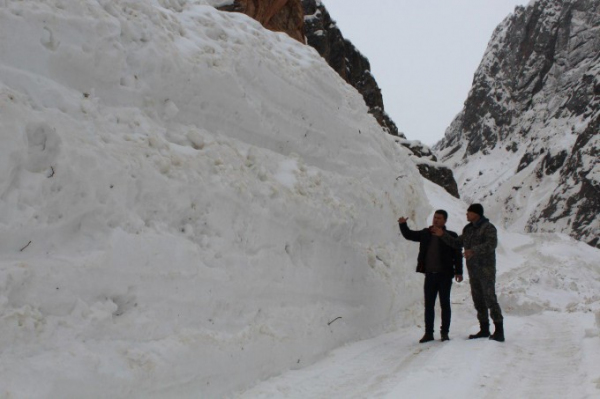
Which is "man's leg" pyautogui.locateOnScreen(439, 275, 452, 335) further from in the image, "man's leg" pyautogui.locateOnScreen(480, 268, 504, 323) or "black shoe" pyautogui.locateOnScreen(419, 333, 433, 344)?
"man's leg" pyautogui.locateOnScreen(480, 268, 504, 323)

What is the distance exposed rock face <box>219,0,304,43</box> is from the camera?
2005cm

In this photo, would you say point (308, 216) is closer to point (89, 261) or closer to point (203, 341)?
point (203, 341)

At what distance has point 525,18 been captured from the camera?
428 feet

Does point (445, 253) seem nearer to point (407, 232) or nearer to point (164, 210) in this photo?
point (407, 232)

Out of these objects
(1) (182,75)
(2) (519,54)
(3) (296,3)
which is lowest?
(1) (182,75)

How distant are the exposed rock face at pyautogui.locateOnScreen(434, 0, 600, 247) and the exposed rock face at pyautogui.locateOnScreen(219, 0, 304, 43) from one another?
52.2 meters

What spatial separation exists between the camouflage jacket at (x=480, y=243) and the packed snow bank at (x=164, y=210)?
114 centimetres

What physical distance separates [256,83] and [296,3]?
65.6ft

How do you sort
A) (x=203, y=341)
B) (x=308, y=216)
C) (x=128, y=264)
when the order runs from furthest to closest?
(x=308, y=216)
(x=203, y=341)
(x=128, y=264)

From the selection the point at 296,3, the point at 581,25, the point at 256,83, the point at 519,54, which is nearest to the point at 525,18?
the point at 519,54

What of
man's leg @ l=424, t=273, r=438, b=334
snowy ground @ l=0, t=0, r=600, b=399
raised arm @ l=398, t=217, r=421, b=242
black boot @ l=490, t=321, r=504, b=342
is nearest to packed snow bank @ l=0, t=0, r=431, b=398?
snowy ground @ l=0, t=0, r=600, b=399

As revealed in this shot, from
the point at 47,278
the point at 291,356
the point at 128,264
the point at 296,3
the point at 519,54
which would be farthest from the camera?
the point at 519,54

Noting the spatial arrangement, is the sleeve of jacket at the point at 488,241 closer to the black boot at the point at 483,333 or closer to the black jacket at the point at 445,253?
the black jacket at the point at 445,253

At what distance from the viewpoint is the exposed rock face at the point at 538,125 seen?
74.2 metres
